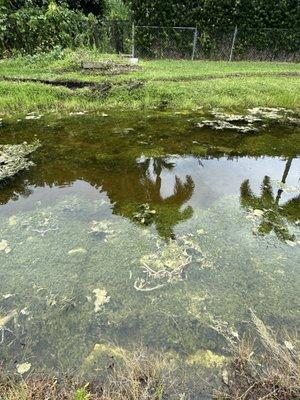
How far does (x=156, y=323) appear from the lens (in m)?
3.29

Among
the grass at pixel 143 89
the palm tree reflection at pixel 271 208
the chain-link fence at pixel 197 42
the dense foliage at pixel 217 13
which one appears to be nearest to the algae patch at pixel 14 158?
the grass at pixel 143 89

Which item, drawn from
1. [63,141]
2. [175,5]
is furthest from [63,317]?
[175,5]

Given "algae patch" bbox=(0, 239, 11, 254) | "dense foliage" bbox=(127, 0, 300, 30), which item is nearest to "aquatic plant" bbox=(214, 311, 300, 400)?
"algae patch" bbox=(0, 239, 11, 254)

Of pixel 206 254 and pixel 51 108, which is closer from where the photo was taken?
pixel 206 254

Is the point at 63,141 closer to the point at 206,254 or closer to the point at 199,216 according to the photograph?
the point at 199,216

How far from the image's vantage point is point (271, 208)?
515 cm

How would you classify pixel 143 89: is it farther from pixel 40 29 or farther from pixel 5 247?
pixel 5 247

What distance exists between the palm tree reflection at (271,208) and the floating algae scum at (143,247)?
→ 24 millimetres

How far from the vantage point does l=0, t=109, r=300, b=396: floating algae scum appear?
125 inches

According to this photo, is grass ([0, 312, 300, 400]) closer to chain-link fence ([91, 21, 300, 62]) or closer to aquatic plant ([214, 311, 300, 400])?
aquatic plant ([214, 311, 300, 400])

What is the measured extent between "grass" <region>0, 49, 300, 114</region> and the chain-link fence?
2.69 meters

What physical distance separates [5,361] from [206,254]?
7.65ft

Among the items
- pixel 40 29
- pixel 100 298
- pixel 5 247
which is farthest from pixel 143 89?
pixel 100 298

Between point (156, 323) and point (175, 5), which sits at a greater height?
point (175, 5)
